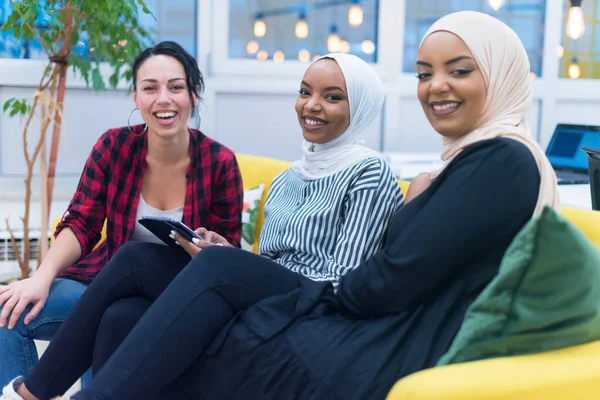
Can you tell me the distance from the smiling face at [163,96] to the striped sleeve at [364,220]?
0.63 metres

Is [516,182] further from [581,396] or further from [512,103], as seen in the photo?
[581,396]

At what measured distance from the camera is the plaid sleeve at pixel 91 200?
2.06 m

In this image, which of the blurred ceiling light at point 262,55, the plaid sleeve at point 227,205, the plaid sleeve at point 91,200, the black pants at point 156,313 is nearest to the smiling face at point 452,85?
the black pants at point 156,313

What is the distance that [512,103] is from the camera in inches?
57.2

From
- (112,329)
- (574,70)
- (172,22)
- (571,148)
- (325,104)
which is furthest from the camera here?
(574,70)

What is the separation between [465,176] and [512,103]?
25 cm

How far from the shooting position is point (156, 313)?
4.85ft

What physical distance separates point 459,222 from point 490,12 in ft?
10.5

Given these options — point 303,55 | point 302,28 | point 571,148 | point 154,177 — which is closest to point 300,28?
point 302,28

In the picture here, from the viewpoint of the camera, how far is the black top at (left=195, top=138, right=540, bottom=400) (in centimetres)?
127

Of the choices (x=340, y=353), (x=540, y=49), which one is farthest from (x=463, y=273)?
(x=540, y=49)

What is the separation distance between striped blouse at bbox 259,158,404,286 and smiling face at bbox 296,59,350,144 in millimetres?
148

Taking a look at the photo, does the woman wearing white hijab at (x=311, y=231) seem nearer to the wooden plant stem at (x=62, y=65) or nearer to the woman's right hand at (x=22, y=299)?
the woman's right hand at (x=22, y=299)

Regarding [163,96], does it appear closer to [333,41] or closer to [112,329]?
[112,329]
